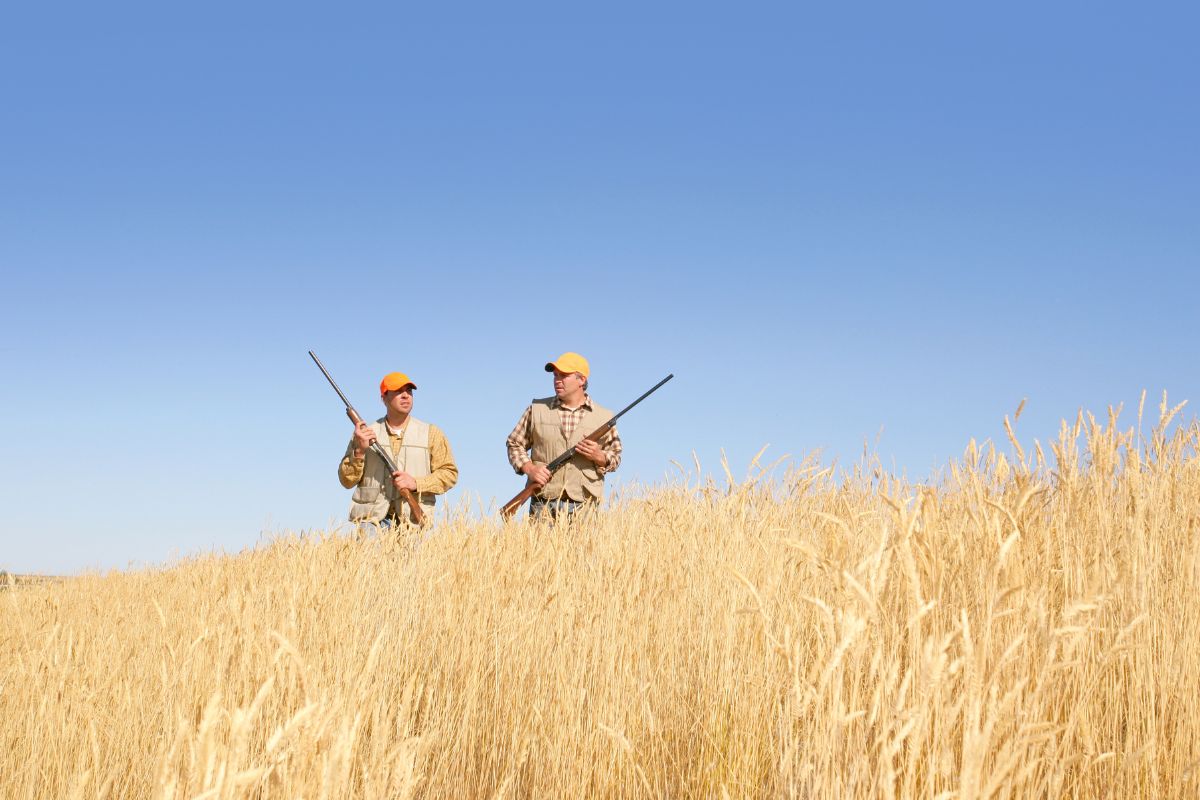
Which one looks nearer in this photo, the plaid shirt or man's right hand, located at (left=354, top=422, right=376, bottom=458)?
man's right hand, located at (left=354, top=422, right=376, bottom=458)

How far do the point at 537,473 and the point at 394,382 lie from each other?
1394mm

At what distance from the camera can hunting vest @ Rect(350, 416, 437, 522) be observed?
22.7ft

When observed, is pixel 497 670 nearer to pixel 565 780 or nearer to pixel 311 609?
pixel 565 780

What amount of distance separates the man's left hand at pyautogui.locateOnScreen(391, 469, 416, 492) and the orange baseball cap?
0.69 metres

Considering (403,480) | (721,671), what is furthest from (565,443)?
(721,671)

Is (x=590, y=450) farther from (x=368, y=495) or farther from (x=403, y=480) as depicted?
(x=368, y=495)

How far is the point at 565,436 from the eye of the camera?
706 cm

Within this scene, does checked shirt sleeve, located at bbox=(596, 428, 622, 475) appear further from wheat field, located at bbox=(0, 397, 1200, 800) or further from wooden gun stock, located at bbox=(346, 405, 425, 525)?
wheat field, located at bbox=(0, 397, 1200, 800)

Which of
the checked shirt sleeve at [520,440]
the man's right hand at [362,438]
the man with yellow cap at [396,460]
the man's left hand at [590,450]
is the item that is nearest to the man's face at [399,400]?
the man with yellow cap at [396,460]

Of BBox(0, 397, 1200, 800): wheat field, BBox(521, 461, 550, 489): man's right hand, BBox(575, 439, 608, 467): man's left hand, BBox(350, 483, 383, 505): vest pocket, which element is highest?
BBox(575, 439, 608, 467): man's left hand

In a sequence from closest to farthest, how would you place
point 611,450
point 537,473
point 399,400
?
1. point 537,473
2. point 399,400
3. point 611,450

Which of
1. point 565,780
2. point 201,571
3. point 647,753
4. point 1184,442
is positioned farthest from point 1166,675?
point 201,571

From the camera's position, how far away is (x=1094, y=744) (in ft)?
6.88

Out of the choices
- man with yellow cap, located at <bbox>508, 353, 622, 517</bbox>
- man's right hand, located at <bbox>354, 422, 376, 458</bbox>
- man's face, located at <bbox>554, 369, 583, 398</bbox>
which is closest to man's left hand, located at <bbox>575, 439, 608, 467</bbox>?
man with yellow cap, located at <bbox>508, 353, 622, 517</bbox>
